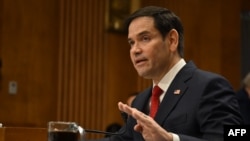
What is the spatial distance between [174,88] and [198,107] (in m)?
0.27

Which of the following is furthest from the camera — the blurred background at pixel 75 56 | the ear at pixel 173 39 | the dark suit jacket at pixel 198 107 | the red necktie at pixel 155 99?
the blurred background at pixel 75 56

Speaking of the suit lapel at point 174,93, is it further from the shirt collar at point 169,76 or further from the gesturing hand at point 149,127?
the gesturing hand at point 149,127

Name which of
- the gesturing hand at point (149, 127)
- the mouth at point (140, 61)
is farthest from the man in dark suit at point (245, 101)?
the gesturing hand at point (149, 127)

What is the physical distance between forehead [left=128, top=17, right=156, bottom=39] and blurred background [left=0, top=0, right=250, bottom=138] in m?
3.05

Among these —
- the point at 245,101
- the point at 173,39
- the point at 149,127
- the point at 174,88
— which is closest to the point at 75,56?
the point at 245,101

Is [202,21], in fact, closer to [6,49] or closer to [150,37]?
[6,49]

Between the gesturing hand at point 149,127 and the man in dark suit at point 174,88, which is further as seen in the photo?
the man in dark suit at point 174,88

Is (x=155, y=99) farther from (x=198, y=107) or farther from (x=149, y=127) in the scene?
(x=149, y=127)

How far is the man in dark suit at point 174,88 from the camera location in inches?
104

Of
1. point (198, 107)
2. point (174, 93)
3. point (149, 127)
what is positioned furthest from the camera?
point (174, 93)

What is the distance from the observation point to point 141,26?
3.10m

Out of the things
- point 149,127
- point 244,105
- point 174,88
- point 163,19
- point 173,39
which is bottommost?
point 244,105

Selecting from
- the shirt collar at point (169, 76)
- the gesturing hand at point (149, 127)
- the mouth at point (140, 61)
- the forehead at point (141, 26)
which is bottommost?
the gesturing hand at point (149, 127)

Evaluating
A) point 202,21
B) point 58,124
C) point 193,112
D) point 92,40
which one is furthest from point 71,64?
point 58,124
